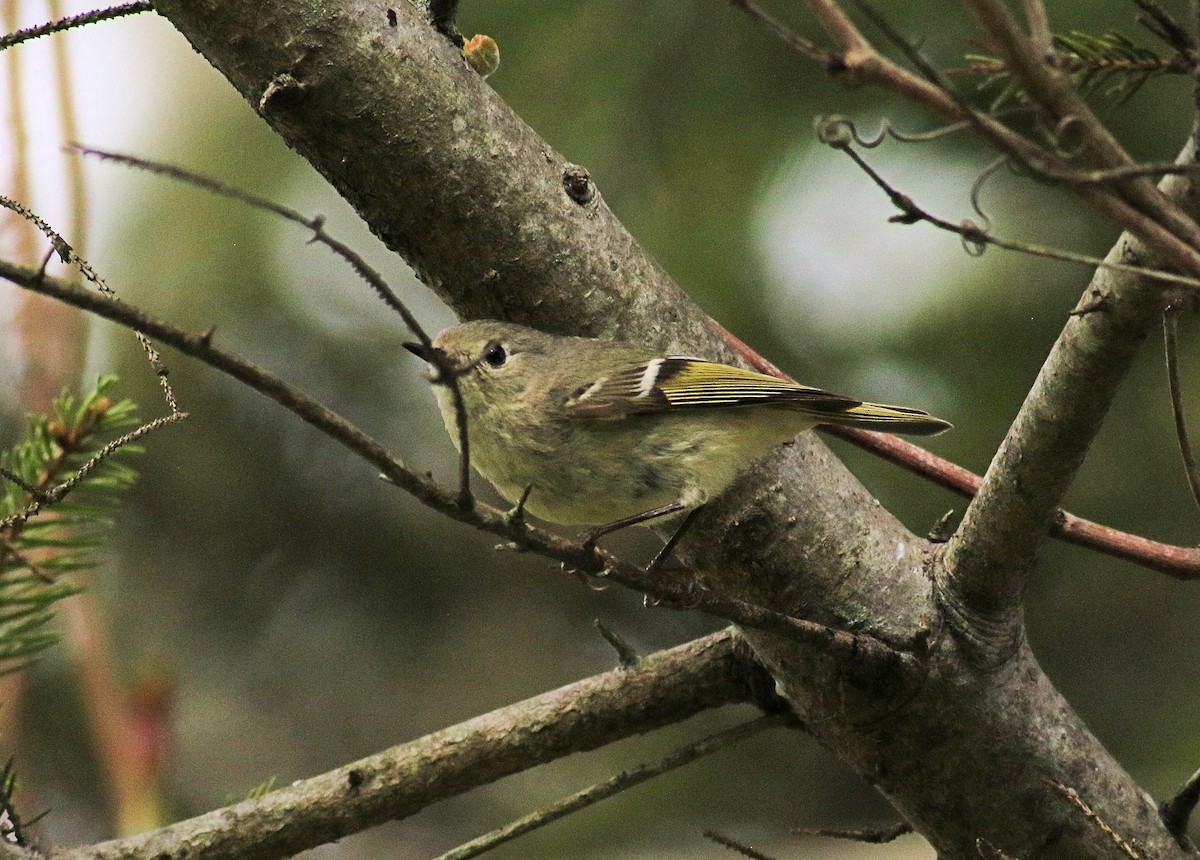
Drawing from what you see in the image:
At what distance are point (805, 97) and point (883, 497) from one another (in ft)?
2.68

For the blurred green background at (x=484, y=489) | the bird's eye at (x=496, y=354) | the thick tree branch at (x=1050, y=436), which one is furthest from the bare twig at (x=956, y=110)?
the blurred green background at (x=484, y=489)

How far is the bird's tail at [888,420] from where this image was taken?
70.0 inches

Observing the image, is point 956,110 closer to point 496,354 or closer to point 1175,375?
point 1175,375

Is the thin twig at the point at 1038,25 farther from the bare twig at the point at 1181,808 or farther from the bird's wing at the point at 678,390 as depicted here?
the bare twig at the point at 1181,808

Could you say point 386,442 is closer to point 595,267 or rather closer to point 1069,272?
point 595,267

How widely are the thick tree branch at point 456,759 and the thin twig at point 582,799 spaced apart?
3.9 inches

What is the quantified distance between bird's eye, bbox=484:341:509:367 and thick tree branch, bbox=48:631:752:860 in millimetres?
453

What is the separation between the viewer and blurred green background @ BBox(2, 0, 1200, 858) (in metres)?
2.39

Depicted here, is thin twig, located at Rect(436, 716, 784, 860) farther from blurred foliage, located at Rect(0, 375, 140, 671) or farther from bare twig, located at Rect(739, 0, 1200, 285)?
bare twig, located at Rect(739, 0, 1200, 285)

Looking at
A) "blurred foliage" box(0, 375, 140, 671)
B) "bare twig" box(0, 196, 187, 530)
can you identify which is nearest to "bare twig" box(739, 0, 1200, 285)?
"bare twig" box(0, 196, 187, 530)

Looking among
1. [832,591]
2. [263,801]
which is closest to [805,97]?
Result: [832,591]

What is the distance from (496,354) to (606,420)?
0.59 ft

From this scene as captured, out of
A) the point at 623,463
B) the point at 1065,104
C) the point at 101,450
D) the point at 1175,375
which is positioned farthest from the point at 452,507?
the point at 1175,375

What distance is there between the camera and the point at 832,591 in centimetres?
161
